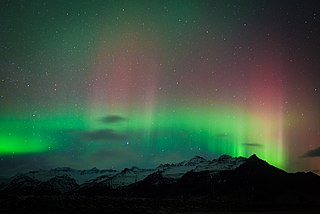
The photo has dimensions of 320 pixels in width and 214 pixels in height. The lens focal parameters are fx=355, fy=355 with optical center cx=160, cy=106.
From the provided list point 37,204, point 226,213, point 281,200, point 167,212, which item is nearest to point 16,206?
point 37,204

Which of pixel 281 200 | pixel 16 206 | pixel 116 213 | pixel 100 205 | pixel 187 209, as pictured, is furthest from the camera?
pixel 281 200

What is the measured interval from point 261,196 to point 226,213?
13085cm

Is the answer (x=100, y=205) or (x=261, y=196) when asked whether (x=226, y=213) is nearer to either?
(x=100, y=205)

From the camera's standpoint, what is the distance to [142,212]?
57.4 m

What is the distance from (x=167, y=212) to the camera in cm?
6028

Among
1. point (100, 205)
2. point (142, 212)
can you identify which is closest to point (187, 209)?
point (142, 212)

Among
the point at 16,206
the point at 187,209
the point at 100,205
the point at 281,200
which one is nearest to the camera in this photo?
the point at 16,206

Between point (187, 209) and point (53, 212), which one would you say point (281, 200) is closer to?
point (187, 209)

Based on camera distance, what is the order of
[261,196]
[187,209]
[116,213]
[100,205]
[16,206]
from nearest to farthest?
1. [16,206]
2. [116,213]
3. [100,205]
4. [187,209]
5. [261,196]

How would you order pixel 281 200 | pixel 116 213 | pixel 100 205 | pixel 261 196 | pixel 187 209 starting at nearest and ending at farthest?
pixel 116 213 → pixel 100 205 → pixel 187 209 → pixel 281 200 → pixel 261 196

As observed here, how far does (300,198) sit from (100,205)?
14947 cm

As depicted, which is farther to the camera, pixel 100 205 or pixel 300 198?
pixel 300 198

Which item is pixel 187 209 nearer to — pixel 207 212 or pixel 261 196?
pixel 207 212

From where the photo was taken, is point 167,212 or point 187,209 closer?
point 167,212
